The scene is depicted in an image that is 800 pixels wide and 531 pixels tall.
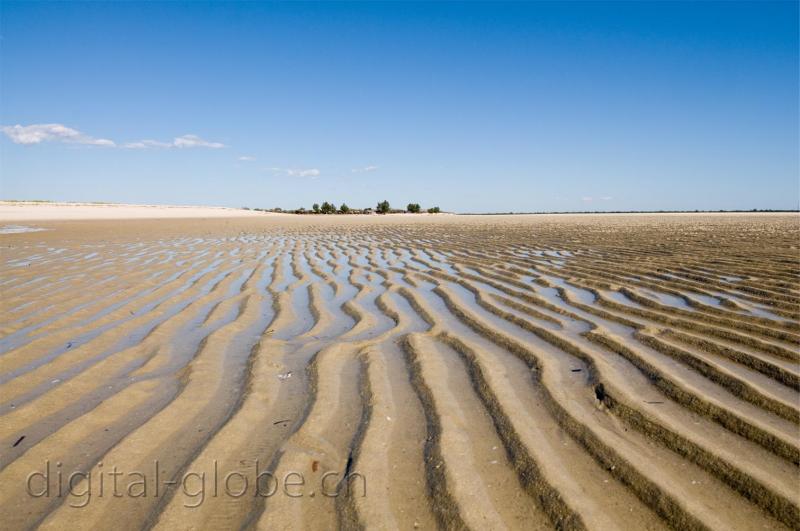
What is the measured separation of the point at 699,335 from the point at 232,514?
3.11 metres

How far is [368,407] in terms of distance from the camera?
2307 millimetres

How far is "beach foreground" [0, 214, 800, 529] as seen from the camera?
157cm

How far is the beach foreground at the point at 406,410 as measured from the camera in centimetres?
157

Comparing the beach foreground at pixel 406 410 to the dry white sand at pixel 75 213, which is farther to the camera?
the dry white sand at pixel 75 213

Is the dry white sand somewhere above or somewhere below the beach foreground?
below

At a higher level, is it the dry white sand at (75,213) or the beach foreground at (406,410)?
the beach foreground at (406,410)

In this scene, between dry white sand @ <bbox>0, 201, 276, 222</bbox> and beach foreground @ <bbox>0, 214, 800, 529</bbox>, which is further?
dry white sand @ <bbox>0, 201, 276, 222</bbox>

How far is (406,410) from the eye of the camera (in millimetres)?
2279

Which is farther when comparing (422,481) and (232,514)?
(422,481)

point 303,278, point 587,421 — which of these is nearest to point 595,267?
point 303,278

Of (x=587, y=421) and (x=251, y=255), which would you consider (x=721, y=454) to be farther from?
(x=251, y=255)

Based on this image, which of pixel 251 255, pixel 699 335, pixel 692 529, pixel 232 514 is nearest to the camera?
pixel 692 529

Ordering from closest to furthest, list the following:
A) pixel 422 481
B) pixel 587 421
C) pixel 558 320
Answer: pixel 422 481, pixel 587 421, pixel 558 320

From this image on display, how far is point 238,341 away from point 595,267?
16.7 feet
